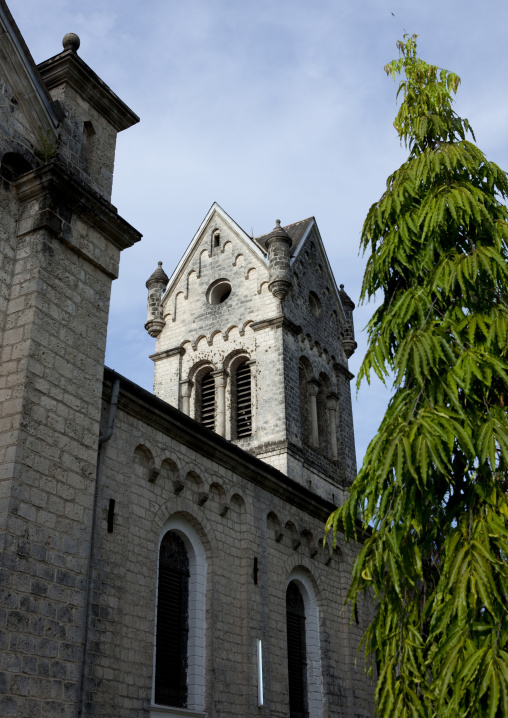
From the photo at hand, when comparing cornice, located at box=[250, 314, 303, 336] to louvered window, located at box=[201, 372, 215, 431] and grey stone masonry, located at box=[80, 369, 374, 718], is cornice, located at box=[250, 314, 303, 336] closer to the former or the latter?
louvered window, located at box=[201, 372, 215, 431]

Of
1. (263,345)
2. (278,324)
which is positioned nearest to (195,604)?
(263,345)

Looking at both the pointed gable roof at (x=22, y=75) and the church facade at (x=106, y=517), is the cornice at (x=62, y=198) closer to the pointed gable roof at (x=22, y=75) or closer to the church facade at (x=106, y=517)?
the church facade at (x=106, y=517)

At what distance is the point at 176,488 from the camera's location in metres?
11.9

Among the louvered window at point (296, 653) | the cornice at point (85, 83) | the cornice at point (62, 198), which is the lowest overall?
the louvered window at point (296, 653)

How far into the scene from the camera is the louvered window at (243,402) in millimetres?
24094

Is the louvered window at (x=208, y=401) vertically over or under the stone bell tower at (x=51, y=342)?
over

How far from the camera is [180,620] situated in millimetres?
11609

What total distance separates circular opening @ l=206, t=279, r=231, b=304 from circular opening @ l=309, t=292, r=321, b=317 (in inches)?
Answer: 122

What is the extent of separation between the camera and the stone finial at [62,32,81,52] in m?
10.1

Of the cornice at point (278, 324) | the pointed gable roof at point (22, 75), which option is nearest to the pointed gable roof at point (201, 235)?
the cornice at point (278, 324)

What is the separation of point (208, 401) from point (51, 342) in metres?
17.3

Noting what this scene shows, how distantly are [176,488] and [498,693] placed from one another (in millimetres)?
7605

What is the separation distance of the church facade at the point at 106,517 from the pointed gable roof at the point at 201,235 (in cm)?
1336

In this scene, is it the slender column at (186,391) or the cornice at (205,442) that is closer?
the cornice at (205,442)
